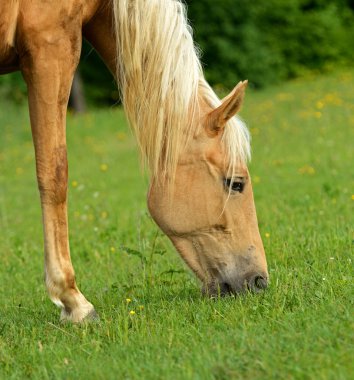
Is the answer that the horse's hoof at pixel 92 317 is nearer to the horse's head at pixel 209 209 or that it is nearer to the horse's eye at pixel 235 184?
the horse's head at pixel 209 209

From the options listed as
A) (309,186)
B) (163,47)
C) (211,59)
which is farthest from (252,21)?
(163,47)

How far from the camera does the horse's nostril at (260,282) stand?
424 centimetres

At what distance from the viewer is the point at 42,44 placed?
4.20 m

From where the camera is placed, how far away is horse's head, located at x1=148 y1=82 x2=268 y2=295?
4.28 metres

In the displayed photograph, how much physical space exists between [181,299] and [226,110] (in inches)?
41.7

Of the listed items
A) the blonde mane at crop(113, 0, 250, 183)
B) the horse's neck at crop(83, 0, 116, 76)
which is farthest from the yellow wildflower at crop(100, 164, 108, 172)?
the blonde mane at crop(113, 0, 250, 183)

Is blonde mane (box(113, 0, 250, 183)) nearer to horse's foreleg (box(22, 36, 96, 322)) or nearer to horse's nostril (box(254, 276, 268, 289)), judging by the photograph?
horse's foreleg (box(22, 36, 96, 322))

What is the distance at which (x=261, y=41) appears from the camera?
86.8 ft

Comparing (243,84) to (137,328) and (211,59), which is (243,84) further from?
A: (211,59)

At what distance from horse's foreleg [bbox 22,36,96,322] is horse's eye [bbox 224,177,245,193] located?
85 centimetres

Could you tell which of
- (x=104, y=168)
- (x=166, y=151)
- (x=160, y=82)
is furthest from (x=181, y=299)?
(x=104, y=168)

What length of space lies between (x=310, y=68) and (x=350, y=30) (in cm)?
248

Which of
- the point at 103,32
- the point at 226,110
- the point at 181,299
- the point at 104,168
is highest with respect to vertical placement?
the point at 103,32

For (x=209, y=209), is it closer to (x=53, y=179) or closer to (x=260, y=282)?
(x=260, y=282)
